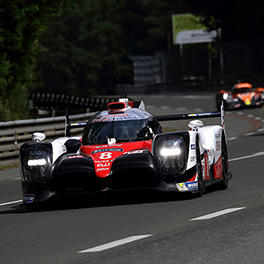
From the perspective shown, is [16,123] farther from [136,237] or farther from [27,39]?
[136,237]

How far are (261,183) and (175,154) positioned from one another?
214 cm

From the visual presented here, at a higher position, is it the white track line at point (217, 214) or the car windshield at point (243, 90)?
the white track line at point (217, 214)

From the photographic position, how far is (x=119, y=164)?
11.7 meters

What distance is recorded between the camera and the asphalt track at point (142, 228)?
7910 mm

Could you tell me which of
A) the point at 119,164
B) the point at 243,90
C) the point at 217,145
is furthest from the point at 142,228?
the point at 243,90

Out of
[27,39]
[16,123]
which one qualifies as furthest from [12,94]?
[16,123]

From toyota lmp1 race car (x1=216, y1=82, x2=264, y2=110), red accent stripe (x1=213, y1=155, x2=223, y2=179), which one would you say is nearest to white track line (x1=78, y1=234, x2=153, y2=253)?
red accent stripe (x1=213, y1=155, x2=223, y2=179)

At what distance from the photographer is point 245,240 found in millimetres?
8297

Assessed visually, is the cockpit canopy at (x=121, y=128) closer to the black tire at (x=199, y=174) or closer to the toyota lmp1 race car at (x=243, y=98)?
the black tire at (x=199, y=174)

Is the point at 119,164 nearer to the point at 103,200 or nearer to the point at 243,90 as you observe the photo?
the point at 103,200

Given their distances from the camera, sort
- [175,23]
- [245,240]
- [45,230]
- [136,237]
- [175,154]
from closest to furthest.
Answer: [245,240] < [136,237] < [45,230] < [175,154] < [175,23]

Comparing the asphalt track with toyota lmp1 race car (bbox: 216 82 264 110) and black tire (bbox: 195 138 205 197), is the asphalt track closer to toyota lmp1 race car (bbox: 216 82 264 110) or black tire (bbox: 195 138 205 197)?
black tire (bbox: 195 138 205 197)

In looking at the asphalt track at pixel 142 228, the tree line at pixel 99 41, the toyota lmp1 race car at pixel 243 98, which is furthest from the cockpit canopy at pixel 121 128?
the tree line at pixel 99 41

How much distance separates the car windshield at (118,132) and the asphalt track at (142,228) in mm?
768
